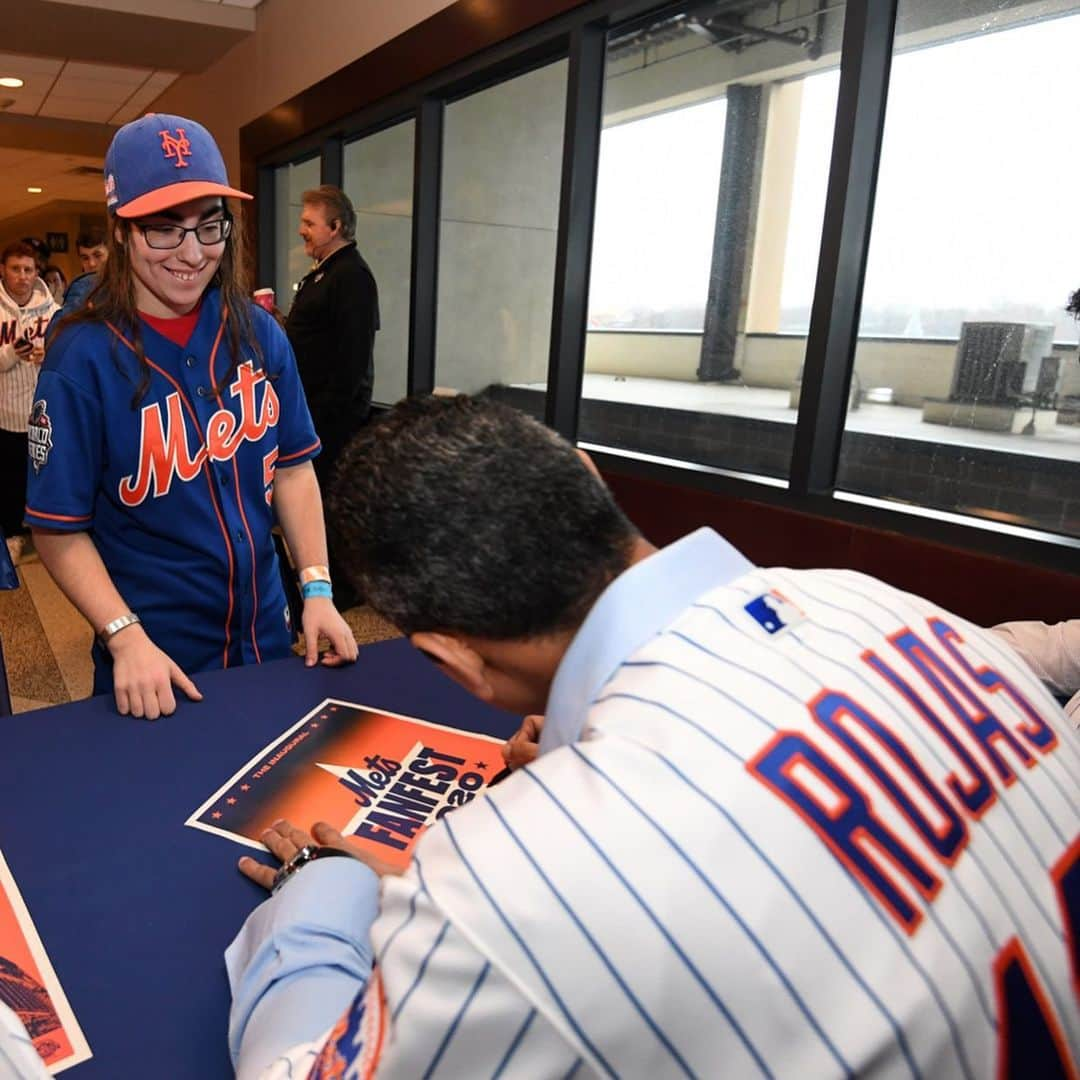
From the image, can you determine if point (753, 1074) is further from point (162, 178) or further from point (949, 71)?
point (949, 71)

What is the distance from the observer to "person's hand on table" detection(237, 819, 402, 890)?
0.81 metres

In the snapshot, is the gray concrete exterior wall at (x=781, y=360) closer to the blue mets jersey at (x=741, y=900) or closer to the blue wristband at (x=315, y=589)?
the blue wristband at (x=315, y=589)

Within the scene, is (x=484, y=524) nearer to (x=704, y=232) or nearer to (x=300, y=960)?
(x=300, y=960)

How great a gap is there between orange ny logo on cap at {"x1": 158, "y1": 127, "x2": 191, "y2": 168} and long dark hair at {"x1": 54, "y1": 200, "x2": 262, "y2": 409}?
0.26ft

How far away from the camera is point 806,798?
1.49ft

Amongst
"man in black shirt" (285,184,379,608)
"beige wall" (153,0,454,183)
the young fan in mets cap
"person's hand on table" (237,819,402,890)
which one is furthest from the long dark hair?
"beige wall" (153,0,454,183)

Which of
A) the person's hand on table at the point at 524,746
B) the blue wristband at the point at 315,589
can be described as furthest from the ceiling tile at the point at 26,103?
the person's hand on table at the point at 524,746

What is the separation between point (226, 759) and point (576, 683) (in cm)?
60

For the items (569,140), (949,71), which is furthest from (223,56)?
(949,71)

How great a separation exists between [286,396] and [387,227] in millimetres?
3561

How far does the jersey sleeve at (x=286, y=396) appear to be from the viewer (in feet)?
4.53

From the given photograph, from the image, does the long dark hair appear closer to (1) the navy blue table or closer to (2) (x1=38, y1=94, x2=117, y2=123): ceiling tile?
(1) the navy blue table

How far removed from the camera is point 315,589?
1.38m

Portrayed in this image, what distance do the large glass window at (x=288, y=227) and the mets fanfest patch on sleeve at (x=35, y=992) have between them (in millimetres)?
5120
